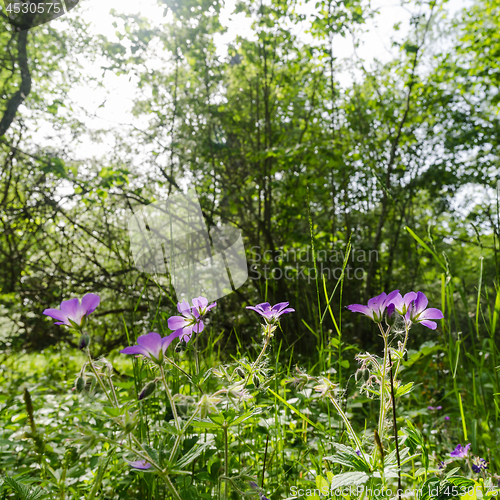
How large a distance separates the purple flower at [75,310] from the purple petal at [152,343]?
5.0 inches

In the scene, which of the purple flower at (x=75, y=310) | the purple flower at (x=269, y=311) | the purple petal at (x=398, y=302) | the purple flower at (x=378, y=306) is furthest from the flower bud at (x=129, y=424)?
the purple petal at (x=398, y=302)

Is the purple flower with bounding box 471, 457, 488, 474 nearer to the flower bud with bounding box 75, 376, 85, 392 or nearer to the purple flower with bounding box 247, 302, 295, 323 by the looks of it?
the purple flower with bounding box 247, 302, 295, 323

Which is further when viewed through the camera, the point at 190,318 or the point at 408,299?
the point at 190,318

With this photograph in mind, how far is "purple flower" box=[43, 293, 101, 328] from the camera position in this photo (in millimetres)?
652

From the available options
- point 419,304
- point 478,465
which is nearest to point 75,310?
point 419,304

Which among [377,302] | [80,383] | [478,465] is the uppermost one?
[377,302]

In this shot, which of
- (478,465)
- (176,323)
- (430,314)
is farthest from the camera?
(478,465)

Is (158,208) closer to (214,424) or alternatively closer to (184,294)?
(184,294)

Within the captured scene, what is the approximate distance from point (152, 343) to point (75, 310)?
18cm

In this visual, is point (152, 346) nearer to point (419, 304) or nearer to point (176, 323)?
point (176, 323)

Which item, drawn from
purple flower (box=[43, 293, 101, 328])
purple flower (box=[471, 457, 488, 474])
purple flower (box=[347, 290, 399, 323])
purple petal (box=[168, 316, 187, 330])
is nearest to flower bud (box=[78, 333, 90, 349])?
purple flower (box=[43, 293, 101, 328])

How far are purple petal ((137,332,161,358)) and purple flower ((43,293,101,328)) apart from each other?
0.13 m

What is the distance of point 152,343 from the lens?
632 mm

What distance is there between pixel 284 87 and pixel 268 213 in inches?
75.3
